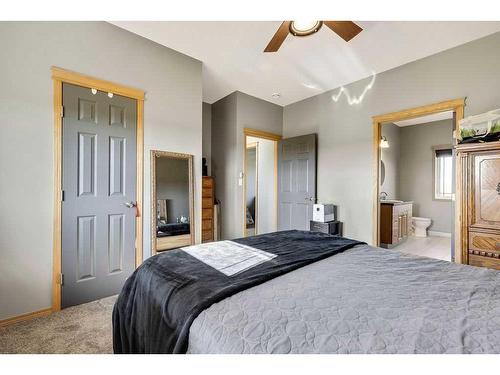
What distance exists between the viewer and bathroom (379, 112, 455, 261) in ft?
17.2

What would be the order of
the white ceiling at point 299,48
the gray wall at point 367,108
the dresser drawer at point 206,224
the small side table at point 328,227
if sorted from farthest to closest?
1. the dresser drawer at point 206,224
2. the small side table at point 328,227
3. the gray wall at point 367,108
4. the white ceiling at point 299,48

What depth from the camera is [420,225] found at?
5457 millimetres

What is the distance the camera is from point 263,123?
445 cm

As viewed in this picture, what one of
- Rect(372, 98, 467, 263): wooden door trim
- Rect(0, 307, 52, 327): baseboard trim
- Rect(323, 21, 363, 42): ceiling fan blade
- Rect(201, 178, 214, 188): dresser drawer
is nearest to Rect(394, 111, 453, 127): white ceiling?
Rect(372, 98, 467, 263): wooden door trim

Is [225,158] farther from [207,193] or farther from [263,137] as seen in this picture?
[263,137]

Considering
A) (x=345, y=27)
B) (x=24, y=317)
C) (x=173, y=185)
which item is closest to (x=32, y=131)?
(x=173, y=185)

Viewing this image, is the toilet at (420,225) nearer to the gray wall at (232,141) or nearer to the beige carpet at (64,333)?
the gray wall at (232,141)

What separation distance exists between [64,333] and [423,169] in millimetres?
6842

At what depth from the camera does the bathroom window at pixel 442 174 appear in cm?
541

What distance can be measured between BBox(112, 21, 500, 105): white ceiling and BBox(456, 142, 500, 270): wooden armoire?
4.27ft

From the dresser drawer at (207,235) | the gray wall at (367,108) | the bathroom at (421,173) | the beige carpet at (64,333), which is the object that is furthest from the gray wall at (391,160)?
the beige carpet at (64,333)

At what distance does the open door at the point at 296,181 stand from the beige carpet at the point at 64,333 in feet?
10.2

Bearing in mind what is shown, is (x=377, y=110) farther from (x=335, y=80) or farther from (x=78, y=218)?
(x=78, y=218)
